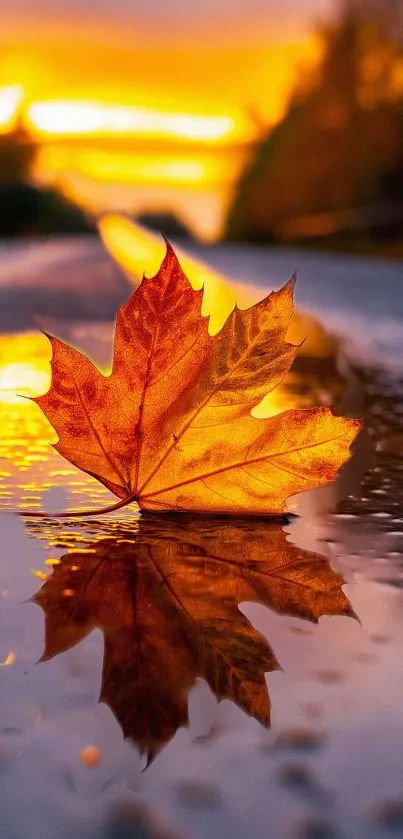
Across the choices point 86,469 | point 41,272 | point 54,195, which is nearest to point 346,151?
point 54,195

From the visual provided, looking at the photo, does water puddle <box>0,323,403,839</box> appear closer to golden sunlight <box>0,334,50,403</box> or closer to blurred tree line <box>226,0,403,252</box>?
golden sunlight <box>0,334,50,403</box>

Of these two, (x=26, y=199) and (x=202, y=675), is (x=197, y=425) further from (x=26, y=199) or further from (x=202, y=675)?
(x=26, y=199)

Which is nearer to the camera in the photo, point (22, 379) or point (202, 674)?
point (202, 674)

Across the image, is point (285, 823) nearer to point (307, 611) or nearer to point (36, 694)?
point (36, 694)

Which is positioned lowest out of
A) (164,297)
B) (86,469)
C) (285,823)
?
(285,823)

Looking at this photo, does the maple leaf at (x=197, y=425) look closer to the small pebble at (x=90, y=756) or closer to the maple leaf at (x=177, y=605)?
the maple leaf at (x=177, y=605)

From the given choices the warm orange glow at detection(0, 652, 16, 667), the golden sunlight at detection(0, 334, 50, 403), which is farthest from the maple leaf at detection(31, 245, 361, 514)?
the golden sunlight at detection(0, 334, 50, 403)

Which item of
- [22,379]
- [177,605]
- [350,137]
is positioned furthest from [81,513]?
[350,137]
